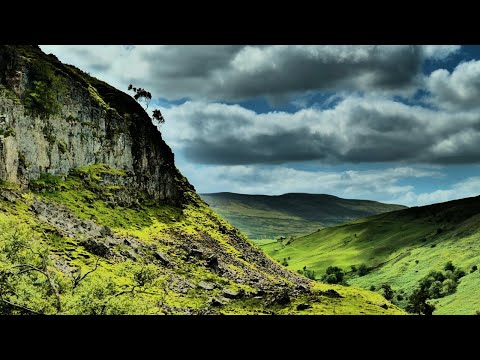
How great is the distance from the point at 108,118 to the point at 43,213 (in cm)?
4706

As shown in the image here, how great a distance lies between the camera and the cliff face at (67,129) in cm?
9019

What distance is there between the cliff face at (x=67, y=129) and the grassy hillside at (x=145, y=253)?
4.05 m

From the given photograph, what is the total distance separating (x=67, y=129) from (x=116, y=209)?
820 inches

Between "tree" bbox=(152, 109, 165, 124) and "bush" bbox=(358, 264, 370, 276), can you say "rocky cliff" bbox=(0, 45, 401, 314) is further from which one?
"bush" bbox=(358, 264, 370, 276)

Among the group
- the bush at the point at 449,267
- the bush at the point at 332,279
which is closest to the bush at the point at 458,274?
the bush at the point at 449,267

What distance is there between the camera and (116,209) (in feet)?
357

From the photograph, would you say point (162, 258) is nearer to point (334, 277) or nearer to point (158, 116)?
point (158, 116)

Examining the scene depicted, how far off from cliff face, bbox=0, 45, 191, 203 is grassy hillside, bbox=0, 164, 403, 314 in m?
4.05

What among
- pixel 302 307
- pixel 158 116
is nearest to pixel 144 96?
pixel 158 116

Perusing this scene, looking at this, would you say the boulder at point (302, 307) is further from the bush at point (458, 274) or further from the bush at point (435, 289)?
the bush at point (458, 274)

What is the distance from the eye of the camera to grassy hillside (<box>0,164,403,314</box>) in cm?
6606
